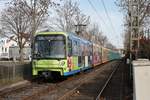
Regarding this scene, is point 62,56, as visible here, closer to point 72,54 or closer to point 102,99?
point 72,54

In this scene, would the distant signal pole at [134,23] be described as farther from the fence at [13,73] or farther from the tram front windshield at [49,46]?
the fence at [13,73]

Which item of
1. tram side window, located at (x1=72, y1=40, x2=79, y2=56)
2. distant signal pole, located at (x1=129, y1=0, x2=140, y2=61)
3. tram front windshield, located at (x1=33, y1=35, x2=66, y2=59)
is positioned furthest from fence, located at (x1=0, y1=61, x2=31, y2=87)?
distant signal pole, located at (x1=129, y1=0, x2=140, y2=61)

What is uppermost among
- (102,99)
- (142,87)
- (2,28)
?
(2,28)

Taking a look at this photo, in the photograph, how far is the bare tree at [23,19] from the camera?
35406 millimetres

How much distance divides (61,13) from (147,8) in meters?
20.5

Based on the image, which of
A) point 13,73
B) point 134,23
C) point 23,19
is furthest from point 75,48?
point 23,19

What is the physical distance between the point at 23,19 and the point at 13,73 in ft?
87.2

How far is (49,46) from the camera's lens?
24781mm

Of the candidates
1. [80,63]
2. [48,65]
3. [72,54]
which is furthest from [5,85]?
[80,63]

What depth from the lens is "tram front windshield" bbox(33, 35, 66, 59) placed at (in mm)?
24641

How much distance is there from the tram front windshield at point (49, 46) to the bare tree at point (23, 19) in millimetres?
9344

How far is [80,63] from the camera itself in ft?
101

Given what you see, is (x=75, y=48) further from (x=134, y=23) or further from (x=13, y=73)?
(x=134, y=23)

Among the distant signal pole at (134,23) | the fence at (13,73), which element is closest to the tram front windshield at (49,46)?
the fence at (13,73)
